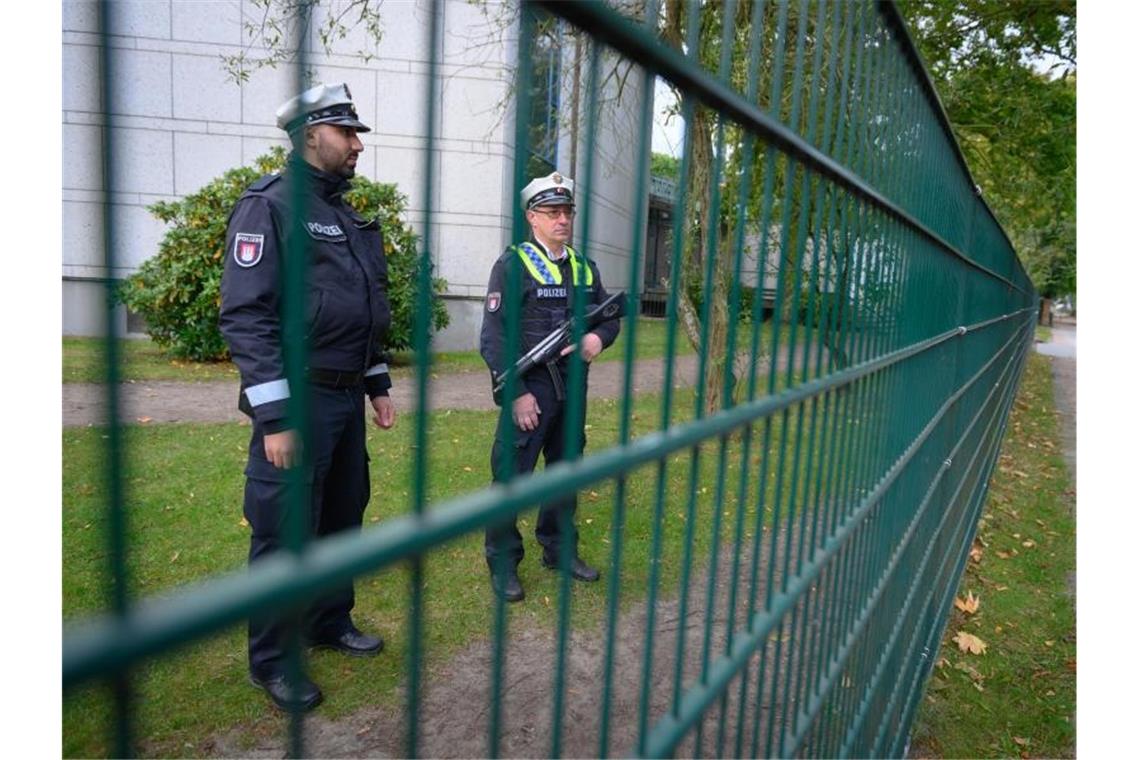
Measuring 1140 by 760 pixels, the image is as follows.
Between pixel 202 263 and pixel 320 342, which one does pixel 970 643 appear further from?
pixel 202 263

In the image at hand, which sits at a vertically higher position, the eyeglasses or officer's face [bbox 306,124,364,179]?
officer's face [bbox 306,124,364,179]

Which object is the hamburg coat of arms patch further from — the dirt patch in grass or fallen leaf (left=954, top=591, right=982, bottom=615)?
fallen leaf (left=954, top=591, right=982, bottom=615)

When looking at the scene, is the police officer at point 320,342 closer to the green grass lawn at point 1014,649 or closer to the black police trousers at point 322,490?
the black police trousers at point 322,490

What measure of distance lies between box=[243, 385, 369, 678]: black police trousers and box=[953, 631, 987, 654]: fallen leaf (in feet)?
9.51

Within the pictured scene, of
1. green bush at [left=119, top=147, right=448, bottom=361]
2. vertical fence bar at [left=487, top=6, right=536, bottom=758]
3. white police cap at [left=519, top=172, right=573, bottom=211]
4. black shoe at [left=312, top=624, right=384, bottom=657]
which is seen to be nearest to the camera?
vertical fence bar at [left=487, top=6, right=536, bottom=758]

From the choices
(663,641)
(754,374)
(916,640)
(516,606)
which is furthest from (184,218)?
(754,374)

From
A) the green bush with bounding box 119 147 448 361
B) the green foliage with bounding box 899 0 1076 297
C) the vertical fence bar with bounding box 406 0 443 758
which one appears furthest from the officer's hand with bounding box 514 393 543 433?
the green foliage with bounding box 899 0 1076 297

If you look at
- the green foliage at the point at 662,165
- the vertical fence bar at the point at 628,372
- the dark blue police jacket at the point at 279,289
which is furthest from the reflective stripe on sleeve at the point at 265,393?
the vertical fence bar at the point at 628,372

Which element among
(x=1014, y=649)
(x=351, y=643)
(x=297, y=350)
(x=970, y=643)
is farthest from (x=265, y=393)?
(x=1014, y=649)

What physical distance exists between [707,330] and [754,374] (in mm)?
220

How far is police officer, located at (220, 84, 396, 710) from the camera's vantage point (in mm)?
2285

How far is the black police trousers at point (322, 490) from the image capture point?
2.67 meters

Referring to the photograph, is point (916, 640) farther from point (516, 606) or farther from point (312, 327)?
point (312, 327)
